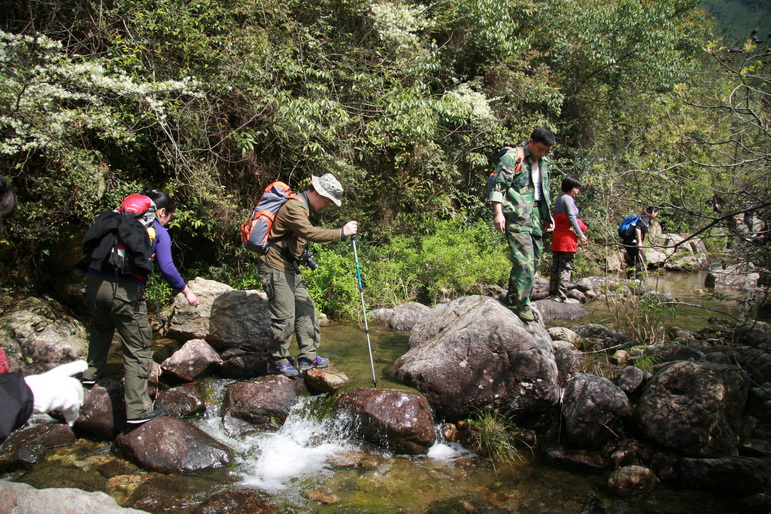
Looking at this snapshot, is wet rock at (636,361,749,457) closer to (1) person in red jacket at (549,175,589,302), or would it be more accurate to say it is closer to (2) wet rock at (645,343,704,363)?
(2) wet rock at (645,343,704,363)

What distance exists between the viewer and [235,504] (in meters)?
3.85

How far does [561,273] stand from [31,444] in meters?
7.85

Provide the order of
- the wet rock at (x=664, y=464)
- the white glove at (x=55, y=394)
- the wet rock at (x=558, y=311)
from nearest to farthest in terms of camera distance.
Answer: the white glove at (x=55, y=394) → the wet rock at (x=664, y=464) → the wet rock at (x=558, y=311)

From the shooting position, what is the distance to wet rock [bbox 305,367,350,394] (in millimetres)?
5516

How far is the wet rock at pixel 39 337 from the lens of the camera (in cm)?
670

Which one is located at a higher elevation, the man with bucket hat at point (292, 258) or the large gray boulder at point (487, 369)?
the man with bucket hat at point (292, 258)

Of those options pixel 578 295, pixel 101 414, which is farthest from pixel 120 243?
pixel 578 295

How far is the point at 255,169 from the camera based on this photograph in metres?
9.86

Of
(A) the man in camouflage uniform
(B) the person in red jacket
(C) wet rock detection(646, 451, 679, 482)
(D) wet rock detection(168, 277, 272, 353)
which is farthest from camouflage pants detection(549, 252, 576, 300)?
(D) wet rock detection(168, 277, 272, 353)

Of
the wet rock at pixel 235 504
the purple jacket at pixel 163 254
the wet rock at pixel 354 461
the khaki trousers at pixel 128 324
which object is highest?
the purple jacket at pixel 163 254

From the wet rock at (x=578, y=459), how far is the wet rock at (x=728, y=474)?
635 millimetres

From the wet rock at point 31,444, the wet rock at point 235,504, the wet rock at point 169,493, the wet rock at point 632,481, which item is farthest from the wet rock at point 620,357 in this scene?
the wet rock at point 31,444

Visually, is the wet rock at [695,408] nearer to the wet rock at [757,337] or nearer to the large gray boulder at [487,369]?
the large gray boulder at [487,369]

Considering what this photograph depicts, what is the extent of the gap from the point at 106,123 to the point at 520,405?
691 cm
